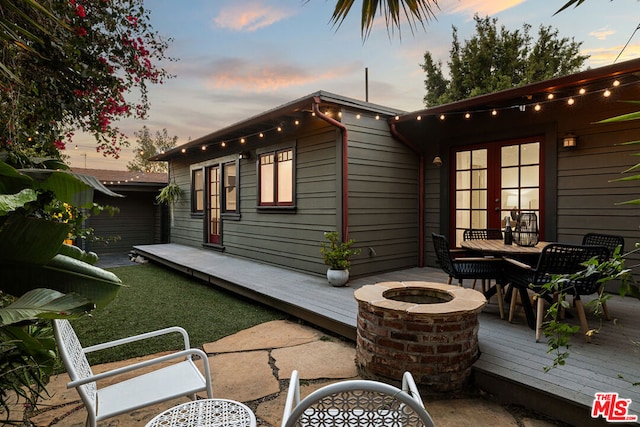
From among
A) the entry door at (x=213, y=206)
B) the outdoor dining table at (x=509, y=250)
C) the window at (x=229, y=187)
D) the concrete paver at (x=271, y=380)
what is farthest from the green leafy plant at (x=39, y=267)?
the entry door at (x=213, y=206)

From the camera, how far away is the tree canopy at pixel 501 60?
1442 centimetres

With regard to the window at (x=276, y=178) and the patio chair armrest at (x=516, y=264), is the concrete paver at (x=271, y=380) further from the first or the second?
the window at (x=276, y=178)

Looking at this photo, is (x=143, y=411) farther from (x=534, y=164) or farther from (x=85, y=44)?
(x=534, y=164)

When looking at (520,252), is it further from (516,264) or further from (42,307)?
(42,307)

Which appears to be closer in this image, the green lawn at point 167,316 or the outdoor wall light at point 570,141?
the green lawn at point 167,316

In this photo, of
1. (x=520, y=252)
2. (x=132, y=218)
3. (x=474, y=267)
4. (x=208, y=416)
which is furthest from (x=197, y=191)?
(x=208, y=416)

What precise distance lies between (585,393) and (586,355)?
2.10 feet

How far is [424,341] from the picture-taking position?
229cm

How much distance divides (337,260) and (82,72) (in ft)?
11.5

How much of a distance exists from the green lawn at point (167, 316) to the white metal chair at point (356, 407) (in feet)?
7.00

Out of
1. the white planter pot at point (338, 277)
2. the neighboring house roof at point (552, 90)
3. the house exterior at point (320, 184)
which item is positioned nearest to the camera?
the neighboring house roof at point (552, 90)

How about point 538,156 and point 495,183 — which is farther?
point 495,183

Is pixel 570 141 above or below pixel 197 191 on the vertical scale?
above

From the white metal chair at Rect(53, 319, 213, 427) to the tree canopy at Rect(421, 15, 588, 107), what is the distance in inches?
636
